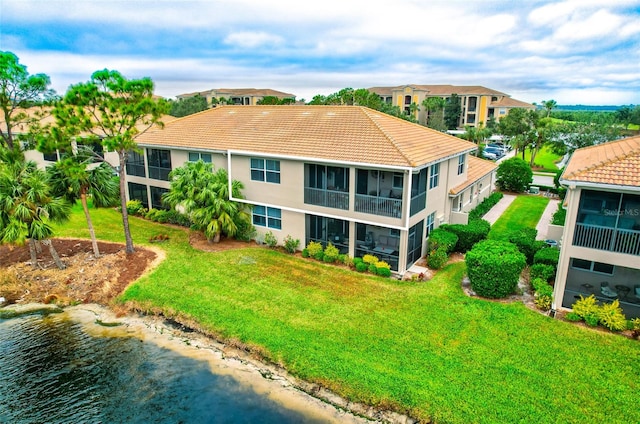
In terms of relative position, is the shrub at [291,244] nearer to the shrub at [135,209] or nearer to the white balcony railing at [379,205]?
the white balcony railing at [379,205]

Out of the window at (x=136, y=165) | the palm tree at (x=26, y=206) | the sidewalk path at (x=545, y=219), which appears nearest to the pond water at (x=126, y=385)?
the palm tree at (x=26, y=206)

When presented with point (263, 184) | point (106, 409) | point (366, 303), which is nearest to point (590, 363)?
point (366, 303)

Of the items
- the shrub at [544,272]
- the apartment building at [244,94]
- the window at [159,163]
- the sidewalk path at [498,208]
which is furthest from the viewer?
the apartment building at [244,94]

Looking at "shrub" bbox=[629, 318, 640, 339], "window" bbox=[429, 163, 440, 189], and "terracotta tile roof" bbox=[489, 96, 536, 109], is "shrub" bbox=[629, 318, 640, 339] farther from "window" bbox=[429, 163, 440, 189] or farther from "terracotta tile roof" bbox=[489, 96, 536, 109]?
"terracotta tile roof" bbox=[489, 96, 536, 109]

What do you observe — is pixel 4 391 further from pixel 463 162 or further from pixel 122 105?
pixel 463 162

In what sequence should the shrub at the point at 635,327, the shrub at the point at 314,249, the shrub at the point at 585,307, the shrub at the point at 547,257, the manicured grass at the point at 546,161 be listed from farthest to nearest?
the manicured grass at the point at 546,161, the shrub at the point at 314,249, the shrub at the point at 547,257, the shrub at the point at 585,307, the shrub at the point at 635,327

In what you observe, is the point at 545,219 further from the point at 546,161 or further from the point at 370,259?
the point at 546,161

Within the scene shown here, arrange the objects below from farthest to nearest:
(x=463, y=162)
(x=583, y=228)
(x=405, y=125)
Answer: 1. (x=463, y=162)
2. (x=405, y=125)
3. (x=583, y=228)
